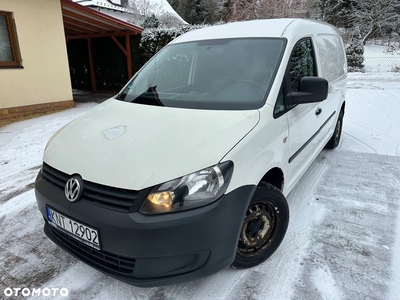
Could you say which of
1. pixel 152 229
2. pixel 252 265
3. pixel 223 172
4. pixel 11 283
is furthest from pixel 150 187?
pixel 11 283

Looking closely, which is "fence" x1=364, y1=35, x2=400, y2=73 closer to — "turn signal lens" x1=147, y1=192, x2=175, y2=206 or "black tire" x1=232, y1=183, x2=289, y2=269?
"black tire" x1=232, y1=183, x2=289, y2=269

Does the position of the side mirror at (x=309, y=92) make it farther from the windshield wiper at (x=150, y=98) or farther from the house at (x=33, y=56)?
the house at (x=33, y=56)

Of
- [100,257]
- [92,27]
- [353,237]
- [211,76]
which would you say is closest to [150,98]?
[211,76]

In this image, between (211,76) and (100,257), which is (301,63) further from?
(100,257)

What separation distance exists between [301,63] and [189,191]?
187 cm

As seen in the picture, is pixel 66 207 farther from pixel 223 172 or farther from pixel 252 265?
pixel 252 265

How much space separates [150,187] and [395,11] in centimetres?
2394

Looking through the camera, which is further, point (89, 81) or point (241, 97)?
point (89, 81)

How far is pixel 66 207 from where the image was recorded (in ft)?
6.29

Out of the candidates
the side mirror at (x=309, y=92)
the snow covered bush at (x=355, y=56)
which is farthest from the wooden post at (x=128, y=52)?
the side mirror at (x=309, y=92)

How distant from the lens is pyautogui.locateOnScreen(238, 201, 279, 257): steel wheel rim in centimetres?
217

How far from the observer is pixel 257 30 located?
114 inches

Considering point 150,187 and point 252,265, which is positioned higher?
point 150,187

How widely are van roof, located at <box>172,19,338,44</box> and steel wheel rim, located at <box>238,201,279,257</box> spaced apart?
1.56 m
